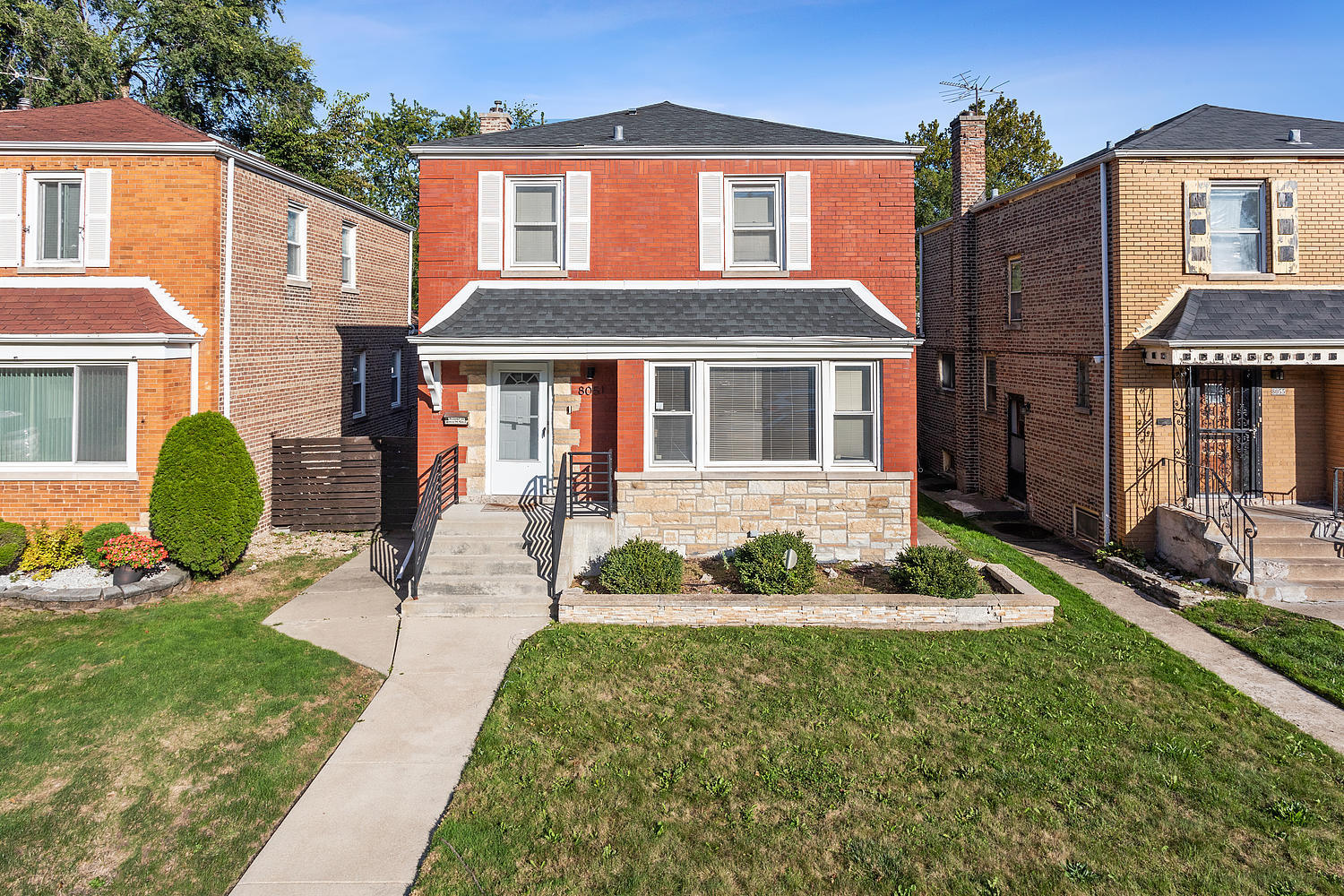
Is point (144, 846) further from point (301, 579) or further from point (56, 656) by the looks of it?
point (301, 579)

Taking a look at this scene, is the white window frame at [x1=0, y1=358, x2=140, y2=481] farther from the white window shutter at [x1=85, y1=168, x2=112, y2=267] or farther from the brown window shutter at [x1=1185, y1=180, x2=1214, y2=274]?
the brown window shutter at [x1=1185, y1=180, x2=1214, y2=274]

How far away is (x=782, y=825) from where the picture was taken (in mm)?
5492

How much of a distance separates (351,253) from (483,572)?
1159 centimetres

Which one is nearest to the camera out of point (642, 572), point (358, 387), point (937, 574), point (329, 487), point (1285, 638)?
point (1285, 638)

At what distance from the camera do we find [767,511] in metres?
11.5

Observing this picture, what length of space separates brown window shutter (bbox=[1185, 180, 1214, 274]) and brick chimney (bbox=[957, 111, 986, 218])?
6.09 meters

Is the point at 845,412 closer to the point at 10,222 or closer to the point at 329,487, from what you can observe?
the point at 329,487

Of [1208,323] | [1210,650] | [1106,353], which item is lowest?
[1210,650]

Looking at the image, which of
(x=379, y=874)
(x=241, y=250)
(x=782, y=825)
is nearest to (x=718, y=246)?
(x=241, y=250)

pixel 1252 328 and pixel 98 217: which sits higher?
pixel 98 217

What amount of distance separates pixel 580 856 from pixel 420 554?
19.9 ft

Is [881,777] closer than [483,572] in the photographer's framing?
Yes

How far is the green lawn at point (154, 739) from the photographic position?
17.2 ft

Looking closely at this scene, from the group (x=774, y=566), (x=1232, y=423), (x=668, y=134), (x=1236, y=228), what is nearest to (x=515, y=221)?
(x=668, y=134)
